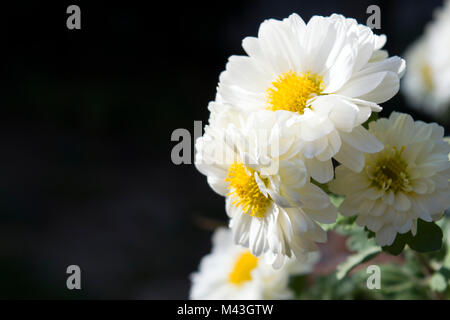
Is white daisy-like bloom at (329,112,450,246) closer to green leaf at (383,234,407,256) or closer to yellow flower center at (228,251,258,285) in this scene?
green leaf at (383,234,407,256)

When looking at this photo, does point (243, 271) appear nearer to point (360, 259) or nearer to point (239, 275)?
point (239, 275)

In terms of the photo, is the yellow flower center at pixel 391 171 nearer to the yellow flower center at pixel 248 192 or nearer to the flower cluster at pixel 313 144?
the flower cluster at pixel 313 144

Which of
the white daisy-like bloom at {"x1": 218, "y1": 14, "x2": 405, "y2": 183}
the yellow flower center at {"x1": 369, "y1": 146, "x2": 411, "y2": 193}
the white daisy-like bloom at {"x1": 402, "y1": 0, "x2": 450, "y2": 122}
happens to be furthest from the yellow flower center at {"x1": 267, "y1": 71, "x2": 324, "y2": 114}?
the white daisy-like bloom at {"x1": 402, "y1": 0, "x2": 450, "y2": 122}

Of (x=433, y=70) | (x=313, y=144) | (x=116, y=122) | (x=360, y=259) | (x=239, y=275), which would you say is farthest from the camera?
(x=116, y=122)

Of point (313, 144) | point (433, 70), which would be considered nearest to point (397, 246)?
point (313, 144)

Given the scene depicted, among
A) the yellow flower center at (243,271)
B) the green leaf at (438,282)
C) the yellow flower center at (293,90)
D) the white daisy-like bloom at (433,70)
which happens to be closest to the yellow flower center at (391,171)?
the yellow flower center at (293,90)

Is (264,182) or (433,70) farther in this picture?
(433,70)
